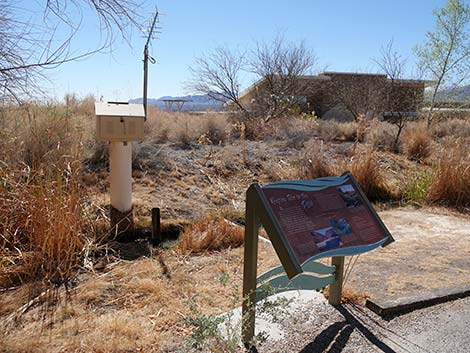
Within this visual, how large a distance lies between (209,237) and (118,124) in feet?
5.04

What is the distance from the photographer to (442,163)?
6.93 metres

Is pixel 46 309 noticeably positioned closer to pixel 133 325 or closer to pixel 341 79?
pixel 133 325

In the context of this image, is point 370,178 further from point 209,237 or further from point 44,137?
point 44,137

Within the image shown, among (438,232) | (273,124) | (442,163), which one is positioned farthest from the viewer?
(273,124)

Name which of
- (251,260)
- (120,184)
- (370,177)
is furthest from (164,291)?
(370,177)

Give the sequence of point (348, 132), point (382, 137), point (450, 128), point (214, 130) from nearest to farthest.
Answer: point (214, 130) < point (382, 137) < point (348, 132) < point (450, 128)

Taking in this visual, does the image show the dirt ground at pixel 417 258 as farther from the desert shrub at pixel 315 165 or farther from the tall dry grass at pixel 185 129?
the tall dry grass at pixel 185 129

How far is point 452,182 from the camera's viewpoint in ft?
22.2

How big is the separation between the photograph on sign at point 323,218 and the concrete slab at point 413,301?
54 centimetres

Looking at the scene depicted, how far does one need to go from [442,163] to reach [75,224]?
5.78 meters

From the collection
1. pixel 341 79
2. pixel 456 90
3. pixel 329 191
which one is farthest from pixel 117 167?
pixel 341 79

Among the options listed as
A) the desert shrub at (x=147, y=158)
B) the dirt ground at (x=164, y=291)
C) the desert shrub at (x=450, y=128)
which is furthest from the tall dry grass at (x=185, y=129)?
the desert shrub at (x=450, y=128)

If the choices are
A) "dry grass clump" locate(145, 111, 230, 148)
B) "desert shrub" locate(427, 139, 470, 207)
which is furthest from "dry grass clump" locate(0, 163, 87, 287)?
"dry grass clump" locate(145, 111, 230, 148)

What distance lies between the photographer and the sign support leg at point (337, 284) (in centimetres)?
312
